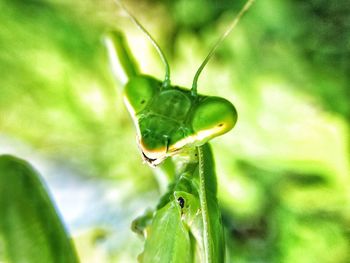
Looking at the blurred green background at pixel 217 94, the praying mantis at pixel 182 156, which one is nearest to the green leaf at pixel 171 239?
the praying mantis at pixel 182 156

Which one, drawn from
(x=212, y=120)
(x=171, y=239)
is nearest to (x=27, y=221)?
(x=171, y=239)

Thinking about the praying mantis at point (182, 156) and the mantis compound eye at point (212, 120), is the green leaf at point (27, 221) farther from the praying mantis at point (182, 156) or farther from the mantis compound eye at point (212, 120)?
the mantis compound eye at point (212, 120)

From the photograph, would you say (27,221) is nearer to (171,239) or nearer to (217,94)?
(171,239)

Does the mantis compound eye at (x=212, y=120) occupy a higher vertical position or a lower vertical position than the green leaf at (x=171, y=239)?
higher

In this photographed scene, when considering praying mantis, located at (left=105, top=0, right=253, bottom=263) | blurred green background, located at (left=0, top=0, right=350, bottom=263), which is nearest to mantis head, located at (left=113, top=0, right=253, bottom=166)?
praying mantis, located at (left=105, top=0, right=253, bottom=263)

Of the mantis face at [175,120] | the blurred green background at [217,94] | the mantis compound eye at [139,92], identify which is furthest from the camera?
the blurred green background at [217,94]

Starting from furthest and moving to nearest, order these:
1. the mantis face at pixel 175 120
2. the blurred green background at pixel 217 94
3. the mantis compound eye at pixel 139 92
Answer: the blurred green background at pixel 217 94 < the mantis compound eye at pixel 139 92 < the mantis face at pixel 175 120

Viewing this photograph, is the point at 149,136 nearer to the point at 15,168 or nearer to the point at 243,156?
the point at 15,168

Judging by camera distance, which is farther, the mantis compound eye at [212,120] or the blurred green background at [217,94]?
the blurred green background at [217,94]
